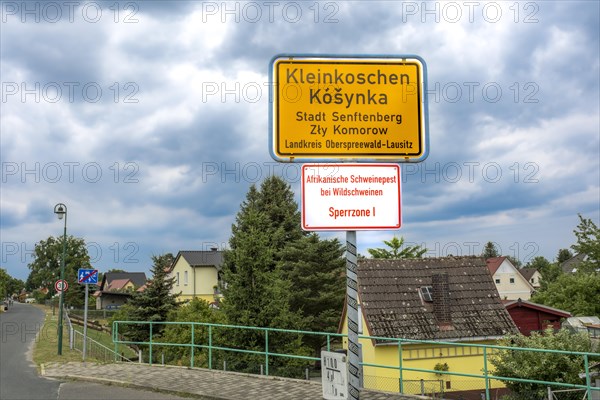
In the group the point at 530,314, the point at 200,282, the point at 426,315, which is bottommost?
the point at 530,314

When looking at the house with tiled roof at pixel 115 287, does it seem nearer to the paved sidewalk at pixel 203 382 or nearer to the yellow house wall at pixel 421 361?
the yellow house wall at pixel 421 361

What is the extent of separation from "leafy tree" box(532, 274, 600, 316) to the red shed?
3508 mm

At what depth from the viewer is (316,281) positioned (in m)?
41.1

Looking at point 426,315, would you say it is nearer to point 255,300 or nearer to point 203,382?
point 255,300

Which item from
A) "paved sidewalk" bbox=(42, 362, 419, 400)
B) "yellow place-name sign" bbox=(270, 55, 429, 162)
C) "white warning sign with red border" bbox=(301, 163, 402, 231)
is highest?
"yellow place-name sign" bbox=(270, 55, 429, 162)

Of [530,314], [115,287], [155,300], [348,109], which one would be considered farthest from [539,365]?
[115,287]

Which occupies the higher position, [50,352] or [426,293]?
[426,293]

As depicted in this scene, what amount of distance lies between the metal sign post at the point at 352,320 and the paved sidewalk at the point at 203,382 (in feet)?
18.3

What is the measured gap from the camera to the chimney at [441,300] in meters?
27.9

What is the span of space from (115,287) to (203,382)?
362ft

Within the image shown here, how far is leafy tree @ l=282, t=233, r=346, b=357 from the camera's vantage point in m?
40.5

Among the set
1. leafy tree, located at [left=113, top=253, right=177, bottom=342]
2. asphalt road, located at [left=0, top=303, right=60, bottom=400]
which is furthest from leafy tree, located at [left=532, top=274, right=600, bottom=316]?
asphalt road, located at [left=0, top=303, right=60, bottom=400]

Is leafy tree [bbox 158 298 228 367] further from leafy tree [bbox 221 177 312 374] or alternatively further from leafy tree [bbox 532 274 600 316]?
leafy tree [bbox 532 274 600 316]

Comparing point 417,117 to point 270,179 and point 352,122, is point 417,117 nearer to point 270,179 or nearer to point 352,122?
point 352,122
